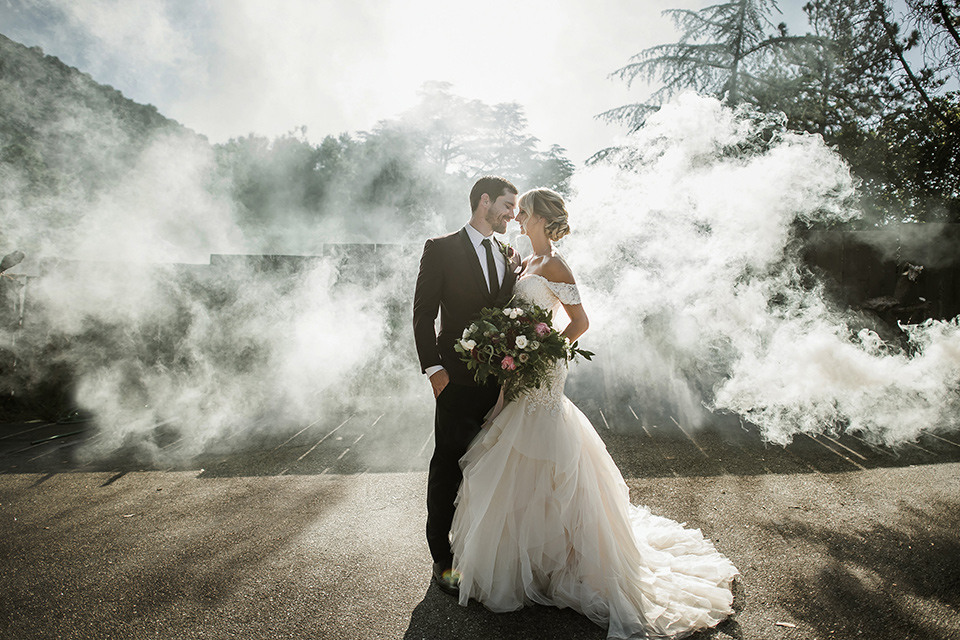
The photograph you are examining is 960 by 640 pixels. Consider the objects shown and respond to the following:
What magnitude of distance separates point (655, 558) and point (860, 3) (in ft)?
39.4

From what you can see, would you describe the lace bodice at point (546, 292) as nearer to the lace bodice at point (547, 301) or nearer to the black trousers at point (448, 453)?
the lace bodice at point (547, 301)

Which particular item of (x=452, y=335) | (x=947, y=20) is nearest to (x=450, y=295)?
(x=452, y=335)

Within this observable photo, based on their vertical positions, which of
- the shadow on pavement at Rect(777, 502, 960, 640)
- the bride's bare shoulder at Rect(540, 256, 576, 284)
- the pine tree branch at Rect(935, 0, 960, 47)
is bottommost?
the shadow on pavement at Rect(777, 502, 960, 640)

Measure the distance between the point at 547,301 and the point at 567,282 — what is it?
0.16m

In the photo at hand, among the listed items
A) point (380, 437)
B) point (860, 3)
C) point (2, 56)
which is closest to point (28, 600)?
point (380, 437)

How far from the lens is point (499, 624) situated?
2.43 meters

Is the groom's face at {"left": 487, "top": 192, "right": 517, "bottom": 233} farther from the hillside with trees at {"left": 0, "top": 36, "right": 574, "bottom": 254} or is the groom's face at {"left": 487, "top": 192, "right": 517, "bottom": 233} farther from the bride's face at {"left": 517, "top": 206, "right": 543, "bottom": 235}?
the hillside with trees at {"left": 0, "top": 36, "right": 574, "bottom": 254}

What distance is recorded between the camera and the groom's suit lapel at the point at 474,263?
2.86 meters

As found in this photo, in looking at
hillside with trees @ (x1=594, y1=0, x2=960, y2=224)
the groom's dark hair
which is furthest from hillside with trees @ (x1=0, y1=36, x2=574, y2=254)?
the groom's dark hair

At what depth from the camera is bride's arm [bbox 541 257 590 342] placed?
285cm

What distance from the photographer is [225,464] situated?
511 centimetres

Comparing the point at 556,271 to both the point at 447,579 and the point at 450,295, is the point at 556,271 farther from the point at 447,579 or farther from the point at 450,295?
the point at 447,579

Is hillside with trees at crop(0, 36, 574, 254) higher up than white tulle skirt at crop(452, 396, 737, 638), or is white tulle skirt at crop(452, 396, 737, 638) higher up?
hillside with trees at crop(0, 36, 574, 254)

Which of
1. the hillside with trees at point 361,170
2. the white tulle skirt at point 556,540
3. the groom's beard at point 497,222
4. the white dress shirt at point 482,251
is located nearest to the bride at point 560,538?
the white tulle skirt at point 556,540
